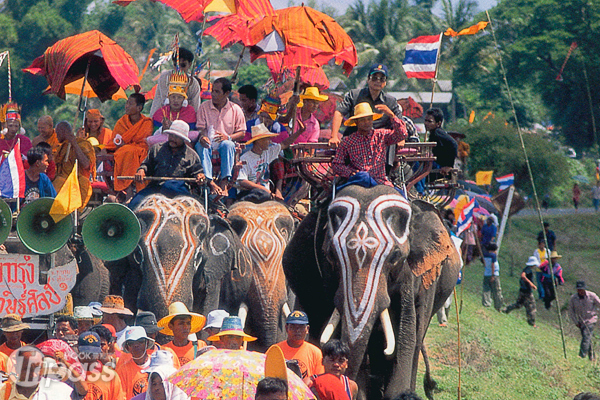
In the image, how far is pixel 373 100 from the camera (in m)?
11.2

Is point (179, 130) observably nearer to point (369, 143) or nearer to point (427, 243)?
point (369, 143)

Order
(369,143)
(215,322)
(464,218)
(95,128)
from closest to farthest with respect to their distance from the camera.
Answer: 1. (215,322)
2. (369,143)
3. (95,128)
4. (464,218)

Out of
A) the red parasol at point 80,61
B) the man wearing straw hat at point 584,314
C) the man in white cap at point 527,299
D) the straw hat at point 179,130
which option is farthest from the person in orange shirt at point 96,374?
the man in white cap at point 527,299

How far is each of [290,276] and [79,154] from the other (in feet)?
9.57

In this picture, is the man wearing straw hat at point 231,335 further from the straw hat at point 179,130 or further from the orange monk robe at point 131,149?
the orange monk robe at point 131,149

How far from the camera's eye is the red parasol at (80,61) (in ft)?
43.3

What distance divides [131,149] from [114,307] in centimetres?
343

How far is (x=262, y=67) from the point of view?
55688 millimetres

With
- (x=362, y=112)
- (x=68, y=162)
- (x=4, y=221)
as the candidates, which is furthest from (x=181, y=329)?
(x=68, y=162)

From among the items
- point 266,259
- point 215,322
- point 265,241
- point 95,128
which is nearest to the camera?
point 215,322

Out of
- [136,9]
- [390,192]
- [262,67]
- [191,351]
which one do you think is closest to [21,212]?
[191,351]

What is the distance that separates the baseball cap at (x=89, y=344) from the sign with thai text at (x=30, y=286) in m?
2.97

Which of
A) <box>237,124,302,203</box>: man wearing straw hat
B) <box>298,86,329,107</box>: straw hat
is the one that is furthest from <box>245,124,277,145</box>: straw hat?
<box>298,86,329,107</box>: straw hat

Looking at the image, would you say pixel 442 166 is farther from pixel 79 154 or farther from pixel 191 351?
pixel 191 351
